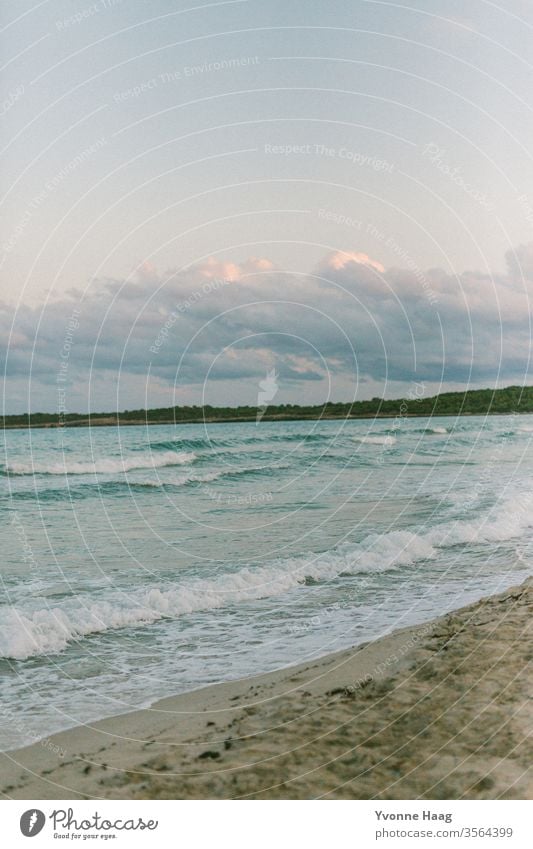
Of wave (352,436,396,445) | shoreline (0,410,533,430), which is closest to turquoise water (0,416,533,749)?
shoreline (0,410,533,430)

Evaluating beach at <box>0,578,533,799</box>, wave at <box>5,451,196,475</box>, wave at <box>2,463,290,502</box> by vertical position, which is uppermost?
wave at <box>5,451,196,475</box>

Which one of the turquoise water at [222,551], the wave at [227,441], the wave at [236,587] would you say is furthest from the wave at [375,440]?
the wave at [236,587]

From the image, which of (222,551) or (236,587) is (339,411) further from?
(236,587)

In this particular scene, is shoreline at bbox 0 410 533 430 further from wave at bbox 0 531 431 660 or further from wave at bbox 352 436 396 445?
wave at bbox 0 531 431 660

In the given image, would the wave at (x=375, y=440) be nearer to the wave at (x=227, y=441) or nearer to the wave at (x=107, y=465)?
the wave at (x=227, y=441)

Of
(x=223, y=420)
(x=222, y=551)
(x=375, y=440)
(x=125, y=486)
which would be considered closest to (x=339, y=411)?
(x=375, y=440)
